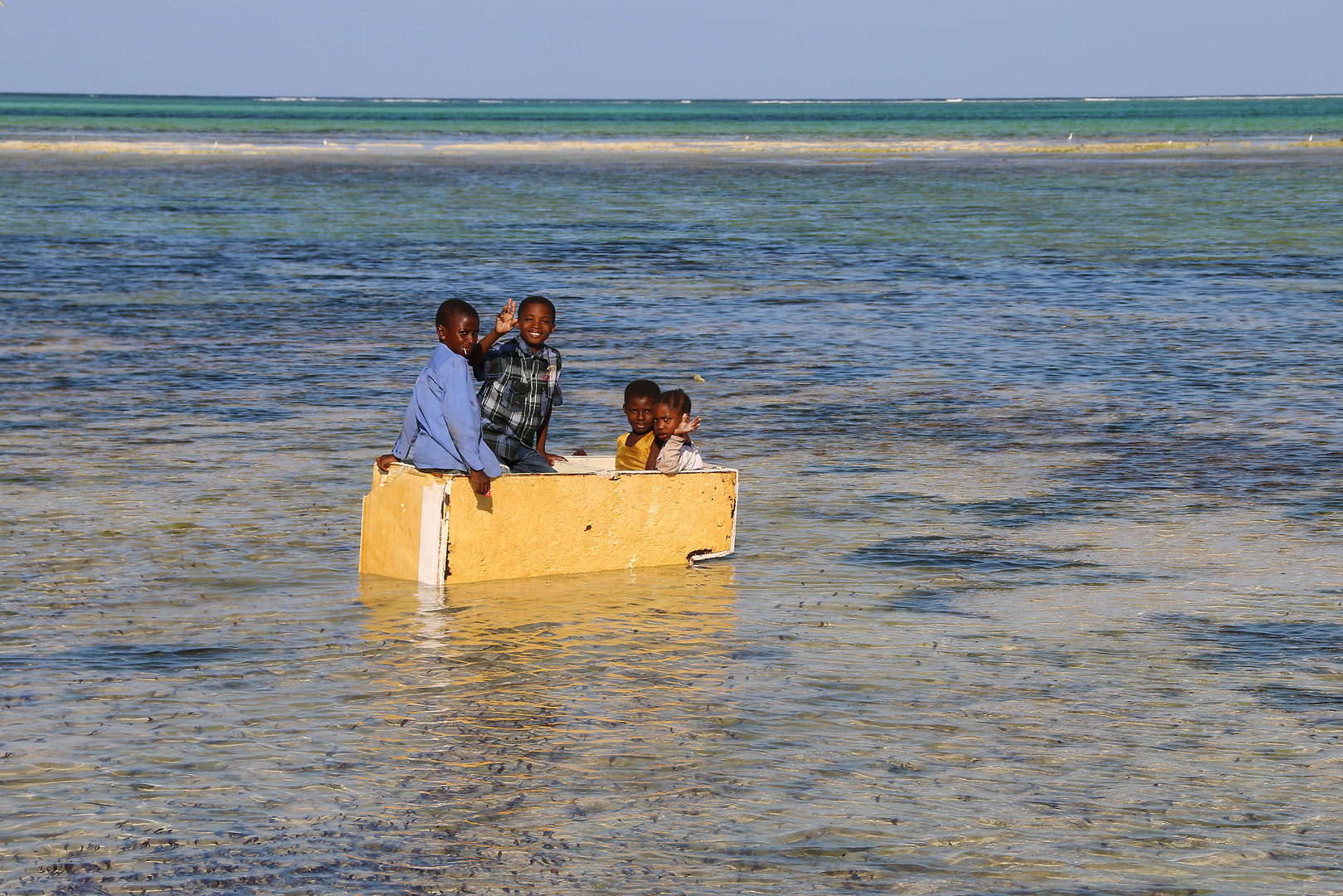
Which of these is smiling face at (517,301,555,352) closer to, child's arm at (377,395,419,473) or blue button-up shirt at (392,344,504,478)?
blue button-up shirt at (392,344,504,478)

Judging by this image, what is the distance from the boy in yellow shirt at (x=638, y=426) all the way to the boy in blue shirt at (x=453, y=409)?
975 millimetres

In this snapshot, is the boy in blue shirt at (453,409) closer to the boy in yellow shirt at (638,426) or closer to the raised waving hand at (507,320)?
the raised waving hand at (507,320)

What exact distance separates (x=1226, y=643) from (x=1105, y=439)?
417cm

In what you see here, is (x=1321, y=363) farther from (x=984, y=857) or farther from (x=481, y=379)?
(x=984, y=857)

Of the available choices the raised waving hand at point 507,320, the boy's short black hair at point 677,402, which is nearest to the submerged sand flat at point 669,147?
the boy's short black hair at point 677,402

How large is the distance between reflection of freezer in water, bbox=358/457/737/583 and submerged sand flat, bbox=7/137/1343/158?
5357 centimetres

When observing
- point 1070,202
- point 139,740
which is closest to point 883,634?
point 139,740

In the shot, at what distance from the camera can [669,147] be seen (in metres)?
70.0

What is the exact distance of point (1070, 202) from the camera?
33.8 metres

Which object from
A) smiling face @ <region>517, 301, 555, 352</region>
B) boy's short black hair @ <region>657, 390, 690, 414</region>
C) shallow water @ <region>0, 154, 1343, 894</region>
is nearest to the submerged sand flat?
shallow water @ <region>0, 154, 1343, 894</region>

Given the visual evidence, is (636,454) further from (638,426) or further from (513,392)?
(513,392)

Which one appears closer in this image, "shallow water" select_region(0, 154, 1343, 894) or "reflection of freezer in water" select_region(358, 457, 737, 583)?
"shallow water" select_region(0, 154, 1343, 894)

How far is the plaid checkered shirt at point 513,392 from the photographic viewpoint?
7.12 m

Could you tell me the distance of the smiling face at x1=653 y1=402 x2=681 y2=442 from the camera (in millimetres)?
7352
